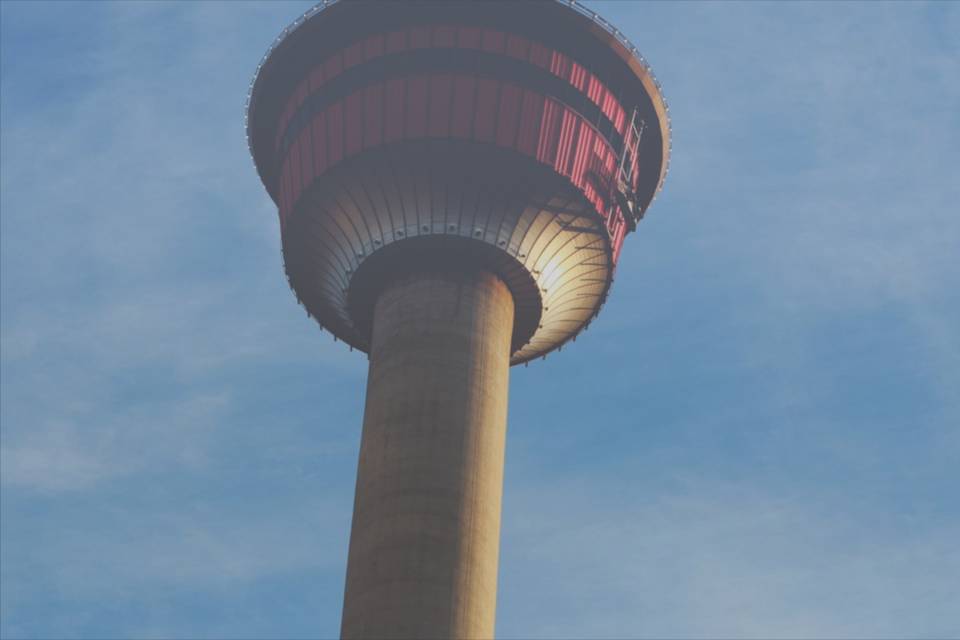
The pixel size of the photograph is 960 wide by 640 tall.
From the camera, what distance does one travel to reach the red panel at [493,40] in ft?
188

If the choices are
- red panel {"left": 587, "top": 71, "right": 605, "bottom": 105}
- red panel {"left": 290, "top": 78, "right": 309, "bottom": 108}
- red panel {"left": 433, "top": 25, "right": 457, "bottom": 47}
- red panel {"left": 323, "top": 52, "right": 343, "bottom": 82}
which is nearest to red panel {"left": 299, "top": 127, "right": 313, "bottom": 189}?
red panel {"left": 290, "top": 78, "right": 309, "bottom": 108}

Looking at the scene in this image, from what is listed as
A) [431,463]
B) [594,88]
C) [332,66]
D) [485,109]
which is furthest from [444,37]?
[431,463]

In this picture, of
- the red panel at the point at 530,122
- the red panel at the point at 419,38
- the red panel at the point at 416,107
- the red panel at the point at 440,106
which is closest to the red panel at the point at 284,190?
the red panel at the point at 416,107

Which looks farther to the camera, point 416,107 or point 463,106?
point 416,107

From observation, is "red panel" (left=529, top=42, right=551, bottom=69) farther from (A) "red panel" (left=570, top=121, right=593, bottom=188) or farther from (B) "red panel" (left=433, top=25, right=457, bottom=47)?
(B) "red panel" (left=433, top=25, right=457, bottom=47)

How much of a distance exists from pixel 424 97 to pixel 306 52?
308 inches

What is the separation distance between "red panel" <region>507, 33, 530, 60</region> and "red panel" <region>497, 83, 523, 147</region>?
179cm

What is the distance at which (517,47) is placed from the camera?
189ft

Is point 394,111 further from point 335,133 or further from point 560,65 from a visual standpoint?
point 560,65

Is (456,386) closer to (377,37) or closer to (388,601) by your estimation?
(388,601)

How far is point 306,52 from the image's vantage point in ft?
197

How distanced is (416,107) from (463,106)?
2.31 m

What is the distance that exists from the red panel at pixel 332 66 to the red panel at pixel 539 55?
970cm

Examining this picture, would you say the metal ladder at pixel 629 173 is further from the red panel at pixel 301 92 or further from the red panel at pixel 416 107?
the red panel at pixel 301 92
